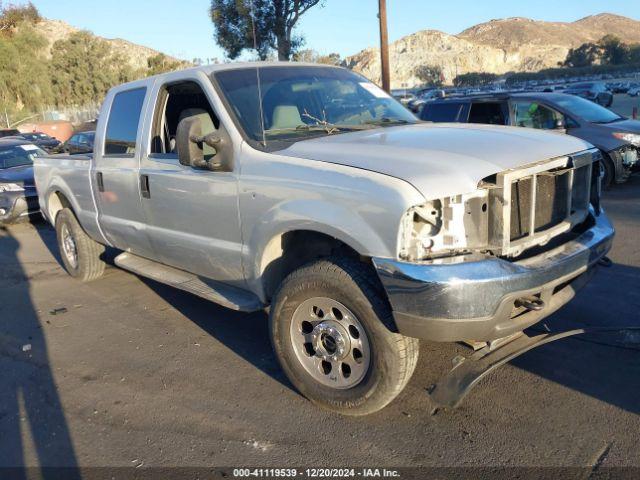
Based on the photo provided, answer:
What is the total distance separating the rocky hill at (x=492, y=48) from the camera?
148125 millimetres

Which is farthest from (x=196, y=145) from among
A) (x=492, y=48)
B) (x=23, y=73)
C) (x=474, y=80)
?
(x=492, y=48)

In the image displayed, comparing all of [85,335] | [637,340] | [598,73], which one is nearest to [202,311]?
[85,335]

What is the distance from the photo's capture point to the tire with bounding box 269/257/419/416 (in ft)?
9.99

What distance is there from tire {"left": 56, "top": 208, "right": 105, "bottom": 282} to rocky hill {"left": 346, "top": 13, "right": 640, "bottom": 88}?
5190 inches

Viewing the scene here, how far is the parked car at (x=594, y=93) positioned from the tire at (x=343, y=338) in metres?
33.3

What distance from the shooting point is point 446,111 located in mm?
10438

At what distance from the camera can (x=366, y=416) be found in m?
3.39

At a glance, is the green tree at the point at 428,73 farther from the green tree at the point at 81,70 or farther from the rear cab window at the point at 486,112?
the rear cab window at the point at 486,112

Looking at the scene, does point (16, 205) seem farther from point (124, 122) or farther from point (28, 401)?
point (28, 401)

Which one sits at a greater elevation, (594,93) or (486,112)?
(486,112)

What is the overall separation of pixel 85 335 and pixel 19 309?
51.8 inches

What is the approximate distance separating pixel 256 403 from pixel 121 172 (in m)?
2.44

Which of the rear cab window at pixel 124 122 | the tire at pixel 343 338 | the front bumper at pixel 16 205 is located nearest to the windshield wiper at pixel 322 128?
the tire at pixel 343 338

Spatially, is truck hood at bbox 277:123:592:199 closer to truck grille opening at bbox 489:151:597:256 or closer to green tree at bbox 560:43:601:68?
truck grille opening at bbox 489:151:597:256
